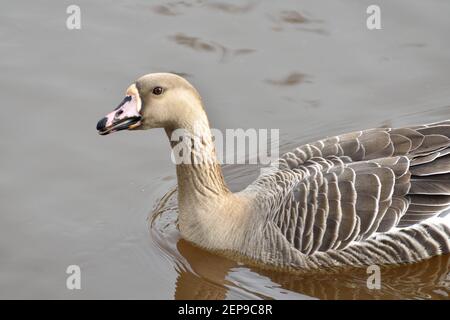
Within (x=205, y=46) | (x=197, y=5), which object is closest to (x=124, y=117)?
(x=205, y=46)

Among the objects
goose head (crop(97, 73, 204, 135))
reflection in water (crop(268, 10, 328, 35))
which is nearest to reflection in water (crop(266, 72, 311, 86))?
reflection in water (crop(268, 10, 328, 35))

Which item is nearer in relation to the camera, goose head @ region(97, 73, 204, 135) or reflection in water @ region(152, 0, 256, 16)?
goose head @ region(97, 73, 204, 135)

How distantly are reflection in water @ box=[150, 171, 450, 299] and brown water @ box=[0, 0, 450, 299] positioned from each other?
0.04 ft

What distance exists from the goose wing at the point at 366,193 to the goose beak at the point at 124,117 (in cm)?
134

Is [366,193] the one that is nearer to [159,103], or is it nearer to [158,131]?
[159,103]

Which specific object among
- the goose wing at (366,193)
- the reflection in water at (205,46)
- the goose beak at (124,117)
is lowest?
the goose wing at (366,193)

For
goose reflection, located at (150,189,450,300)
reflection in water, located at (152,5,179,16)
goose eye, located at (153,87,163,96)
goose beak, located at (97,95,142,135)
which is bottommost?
goose reflection, located at (150,189,450,300)

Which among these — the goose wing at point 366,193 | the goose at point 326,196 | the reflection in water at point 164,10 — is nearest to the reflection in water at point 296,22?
the reflection in water at point 164,10

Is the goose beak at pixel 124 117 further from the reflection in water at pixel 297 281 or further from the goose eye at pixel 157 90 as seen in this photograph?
the reflection in water at pixel 297 281

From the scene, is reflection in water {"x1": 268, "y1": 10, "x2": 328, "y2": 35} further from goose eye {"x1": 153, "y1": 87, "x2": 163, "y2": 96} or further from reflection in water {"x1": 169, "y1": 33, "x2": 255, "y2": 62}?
goose eye {"x1": 153, "y1": 87, "x2": 163, "y2": 96}

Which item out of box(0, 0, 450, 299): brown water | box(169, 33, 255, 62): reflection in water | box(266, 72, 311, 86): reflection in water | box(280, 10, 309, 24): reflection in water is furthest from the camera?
box(280, 10, 309, 24): reflection in water

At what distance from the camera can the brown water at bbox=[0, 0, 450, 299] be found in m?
7.00

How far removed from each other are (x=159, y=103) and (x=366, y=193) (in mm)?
1795

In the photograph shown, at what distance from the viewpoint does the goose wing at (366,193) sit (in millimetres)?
6727
